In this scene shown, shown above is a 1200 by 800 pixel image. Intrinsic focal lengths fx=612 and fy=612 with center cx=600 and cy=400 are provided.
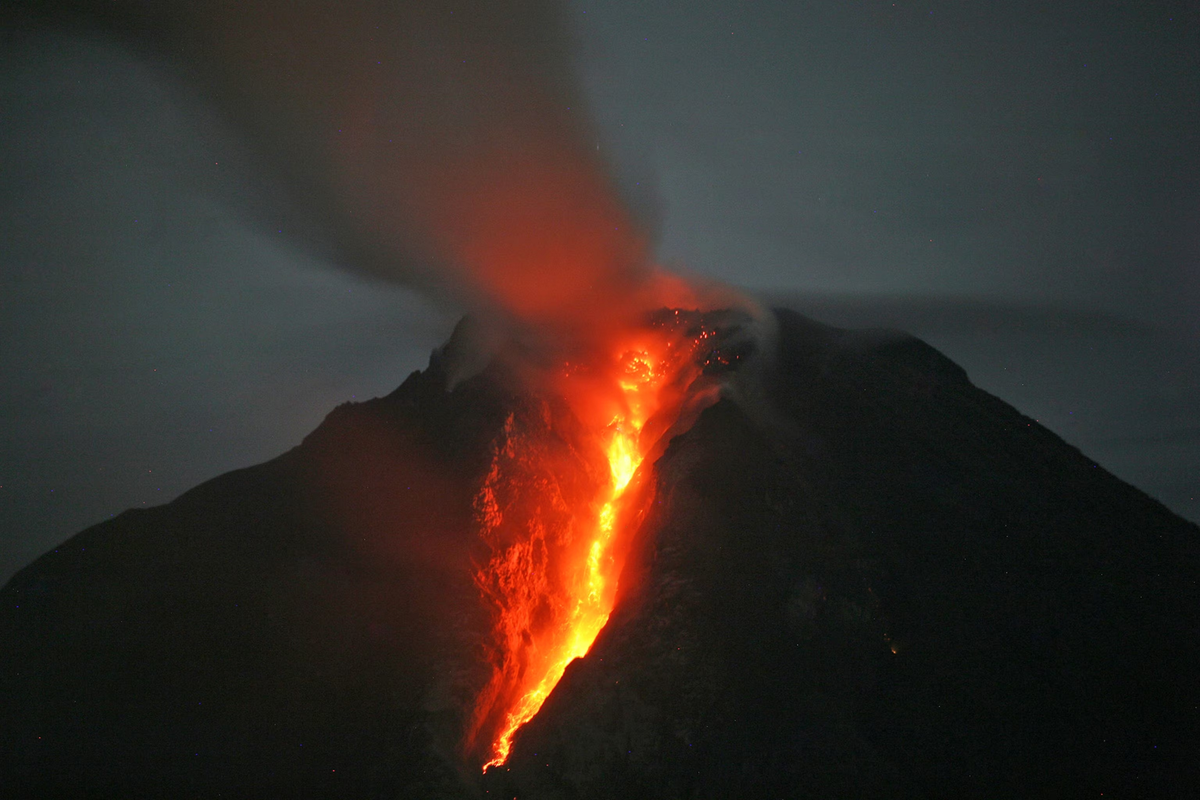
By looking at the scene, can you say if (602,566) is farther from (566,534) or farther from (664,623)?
(664,623)

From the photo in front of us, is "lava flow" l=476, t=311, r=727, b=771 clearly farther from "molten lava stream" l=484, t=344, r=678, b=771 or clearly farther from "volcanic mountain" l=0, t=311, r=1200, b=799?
"volcanic mountain" l=0, t=311, r=1200, b=799

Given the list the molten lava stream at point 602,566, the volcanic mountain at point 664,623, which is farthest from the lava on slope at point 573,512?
the volcanic mountain at point 664,623

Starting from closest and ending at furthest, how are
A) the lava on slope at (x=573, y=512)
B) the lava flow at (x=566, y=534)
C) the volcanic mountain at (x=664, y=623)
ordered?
the volcanic mountain at (x=664, y=623) < the lava flow at (x=566, y=534) < the lava on slope at (x=573, y=512)

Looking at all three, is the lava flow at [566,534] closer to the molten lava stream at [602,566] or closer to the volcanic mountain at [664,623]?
the molten lava stream at [602,566]

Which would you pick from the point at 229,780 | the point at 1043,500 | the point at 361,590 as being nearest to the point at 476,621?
the point at 361,590

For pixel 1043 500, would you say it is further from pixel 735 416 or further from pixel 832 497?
pixel 735 416

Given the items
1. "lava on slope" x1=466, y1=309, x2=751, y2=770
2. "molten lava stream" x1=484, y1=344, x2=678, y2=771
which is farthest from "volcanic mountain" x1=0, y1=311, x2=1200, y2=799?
"molten lava stream" x1=484, y1=344, x2=678, y2=771
